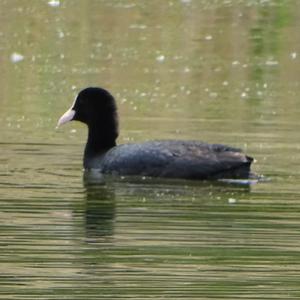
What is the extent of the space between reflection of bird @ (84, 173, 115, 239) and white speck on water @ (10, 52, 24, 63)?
697cm

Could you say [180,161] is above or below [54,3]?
above

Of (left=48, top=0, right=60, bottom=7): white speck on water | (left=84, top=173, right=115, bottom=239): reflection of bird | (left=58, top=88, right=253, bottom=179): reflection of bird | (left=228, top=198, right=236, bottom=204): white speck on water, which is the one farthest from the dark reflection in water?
(left=48, top=0, right=60, bottom=7): white speck on water

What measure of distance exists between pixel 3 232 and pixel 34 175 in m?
2.43

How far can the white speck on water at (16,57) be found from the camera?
18938 mm

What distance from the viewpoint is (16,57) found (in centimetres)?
1911

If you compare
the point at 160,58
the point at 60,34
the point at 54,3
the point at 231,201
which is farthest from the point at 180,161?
the point at 54,3

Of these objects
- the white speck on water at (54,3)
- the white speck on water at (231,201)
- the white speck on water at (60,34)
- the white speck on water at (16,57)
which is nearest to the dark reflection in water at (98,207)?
the white speck on water at (231,201)

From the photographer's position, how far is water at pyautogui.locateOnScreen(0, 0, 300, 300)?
7969mm

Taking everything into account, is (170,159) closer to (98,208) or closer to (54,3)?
(98,208)

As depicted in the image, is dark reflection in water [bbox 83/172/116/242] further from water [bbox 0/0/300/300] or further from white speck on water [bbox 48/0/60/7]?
white speck on water [bbox 48/0/60/7]

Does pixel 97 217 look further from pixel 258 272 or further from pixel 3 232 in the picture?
pixel 258 272

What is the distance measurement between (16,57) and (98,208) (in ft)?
29.1

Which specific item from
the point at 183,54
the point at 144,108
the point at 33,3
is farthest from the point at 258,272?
the point at 33,3

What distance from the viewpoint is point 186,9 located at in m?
23.4
